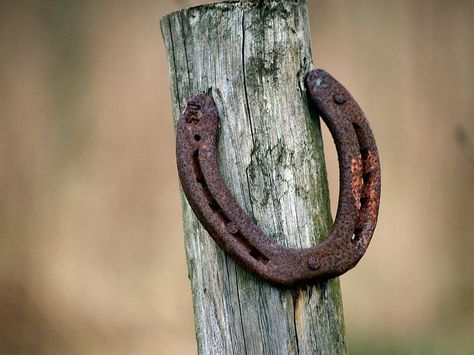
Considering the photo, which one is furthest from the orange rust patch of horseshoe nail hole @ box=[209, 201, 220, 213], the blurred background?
the blurred background

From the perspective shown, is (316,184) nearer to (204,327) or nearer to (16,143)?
(204,327)

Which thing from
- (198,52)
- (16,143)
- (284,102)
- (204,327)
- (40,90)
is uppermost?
(40,90)

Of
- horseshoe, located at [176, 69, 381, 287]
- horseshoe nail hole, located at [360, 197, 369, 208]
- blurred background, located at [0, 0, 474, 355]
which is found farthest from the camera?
blurred background, located at [0, 0, 474, 355]

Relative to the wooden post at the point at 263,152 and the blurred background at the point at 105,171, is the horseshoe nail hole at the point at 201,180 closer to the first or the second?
the wooden post at the point at 263,152

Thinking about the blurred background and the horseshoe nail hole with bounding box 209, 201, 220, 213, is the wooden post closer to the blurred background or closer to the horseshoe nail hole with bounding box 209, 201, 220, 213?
the horseshoe nail hole with bounding box 209, 201, 220, 213

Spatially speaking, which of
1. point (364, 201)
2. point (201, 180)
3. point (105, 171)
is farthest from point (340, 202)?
point (105, 171)

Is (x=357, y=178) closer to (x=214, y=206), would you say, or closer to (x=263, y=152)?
(x=263, y=152)

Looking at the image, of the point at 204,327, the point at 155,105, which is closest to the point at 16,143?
the point at 155,105
